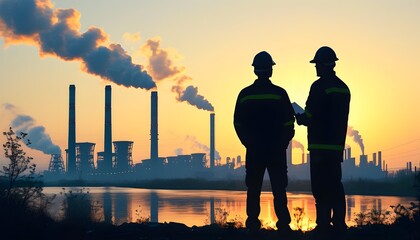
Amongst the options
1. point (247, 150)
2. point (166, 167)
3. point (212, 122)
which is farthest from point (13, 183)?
point (166, 167)

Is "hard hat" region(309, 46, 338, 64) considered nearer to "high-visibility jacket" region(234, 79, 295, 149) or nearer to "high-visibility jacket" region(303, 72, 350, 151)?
"high-visibility jacket" region(303, 72, 350, 151)

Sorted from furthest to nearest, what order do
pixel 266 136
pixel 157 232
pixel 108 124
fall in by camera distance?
pixel 108 124 → pixel 157 232 → pixel 266 136

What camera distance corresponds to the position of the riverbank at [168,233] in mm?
10172

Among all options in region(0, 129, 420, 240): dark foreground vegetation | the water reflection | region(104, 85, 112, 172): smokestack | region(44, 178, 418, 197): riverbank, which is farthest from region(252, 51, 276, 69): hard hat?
region(104, 85, 112, 172): smokestack

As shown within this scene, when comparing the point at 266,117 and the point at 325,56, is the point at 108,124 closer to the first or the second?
the point at 266,117

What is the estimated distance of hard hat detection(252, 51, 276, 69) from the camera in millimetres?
8742

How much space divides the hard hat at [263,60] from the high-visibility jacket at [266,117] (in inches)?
7.8

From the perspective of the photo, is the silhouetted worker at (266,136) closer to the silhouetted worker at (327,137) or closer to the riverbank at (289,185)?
the silhouetted worker at (327,137)

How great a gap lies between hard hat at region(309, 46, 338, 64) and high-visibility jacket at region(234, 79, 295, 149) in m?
0.68

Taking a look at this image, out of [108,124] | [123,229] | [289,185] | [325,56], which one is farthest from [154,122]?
[325,56]

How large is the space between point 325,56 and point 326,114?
2.58ft

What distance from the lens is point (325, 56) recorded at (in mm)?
8609

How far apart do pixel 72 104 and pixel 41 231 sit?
98007 millimetres

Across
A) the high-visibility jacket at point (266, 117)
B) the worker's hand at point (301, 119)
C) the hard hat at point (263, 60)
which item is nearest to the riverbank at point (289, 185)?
the worker's hand at point (301, 119)
